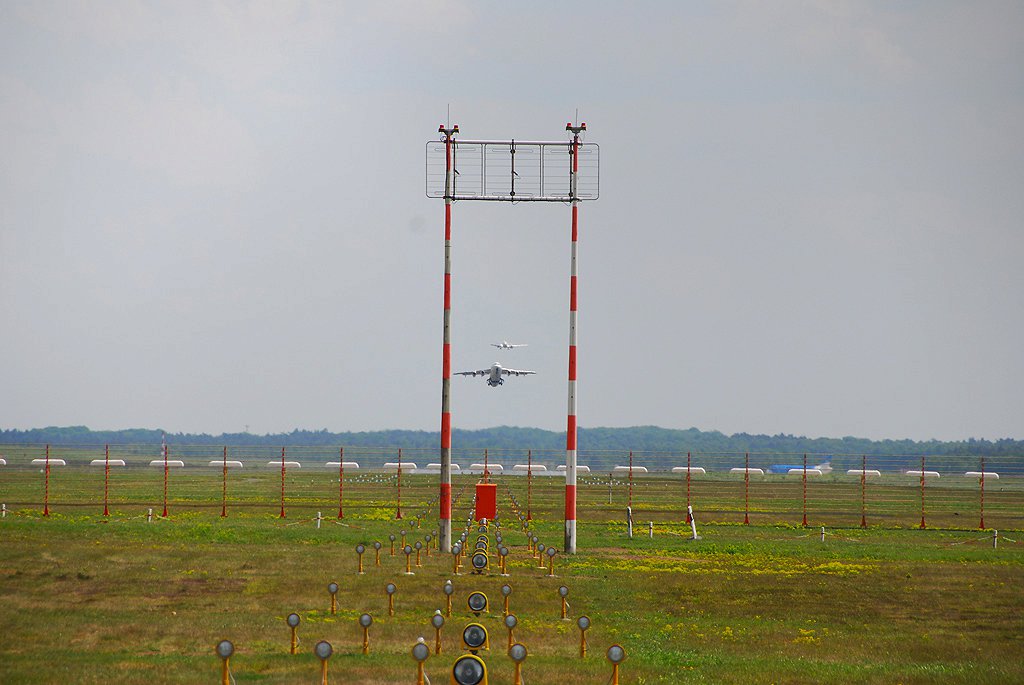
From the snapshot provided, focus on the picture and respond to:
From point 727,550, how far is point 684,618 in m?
17.0

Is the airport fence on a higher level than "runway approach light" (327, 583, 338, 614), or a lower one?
lower

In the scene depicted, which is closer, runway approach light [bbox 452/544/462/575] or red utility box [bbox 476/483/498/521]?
runway approach light [bbox 452/544/462/575]

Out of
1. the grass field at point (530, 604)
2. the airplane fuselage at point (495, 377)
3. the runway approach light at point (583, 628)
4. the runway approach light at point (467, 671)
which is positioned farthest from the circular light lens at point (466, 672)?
the airplane fuselage at point (495, 377)

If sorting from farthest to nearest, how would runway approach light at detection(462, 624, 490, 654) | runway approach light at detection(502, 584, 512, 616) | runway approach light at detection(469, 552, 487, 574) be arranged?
1. runway approach light at detection(469, 552, 487, 574)
2. runway approach light at detection(502, 584, 512, 616)
3. runway approach light at detection(462, 624, 490, 654)

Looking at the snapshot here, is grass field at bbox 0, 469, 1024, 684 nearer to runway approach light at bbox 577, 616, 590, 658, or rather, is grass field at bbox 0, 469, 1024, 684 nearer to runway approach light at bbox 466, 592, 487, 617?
runway approach light at bbox 577, 616, 590, 658

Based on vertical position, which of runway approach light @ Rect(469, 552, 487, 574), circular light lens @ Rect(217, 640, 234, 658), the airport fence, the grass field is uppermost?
circular light lens @ Rect(217, 640, 234, 658)

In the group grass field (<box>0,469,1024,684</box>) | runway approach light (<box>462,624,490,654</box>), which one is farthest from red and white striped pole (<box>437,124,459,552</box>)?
runway approach light (<box>462,624,490,654</box>)

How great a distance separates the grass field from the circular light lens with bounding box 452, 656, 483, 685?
2751 millimetres

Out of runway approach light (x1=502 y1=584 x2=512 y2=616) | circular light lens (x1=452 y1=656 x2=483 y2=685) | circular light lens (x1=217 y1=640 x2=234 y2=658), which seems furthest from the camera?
runway approach light (x1=502 y1=584 x2=512 y2=616)

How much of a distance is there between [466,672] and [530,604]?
1301 cm

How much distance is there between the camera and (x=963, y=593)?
3672cm

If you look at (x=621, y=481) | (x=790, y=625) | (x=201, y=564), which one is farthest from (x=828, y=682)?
(x=621, y=481)

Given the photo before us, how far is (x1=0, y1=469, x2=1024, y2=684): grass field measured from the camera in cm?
2405

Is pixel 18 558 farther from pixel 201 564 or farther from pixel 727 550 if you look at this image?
pixel 727 550
